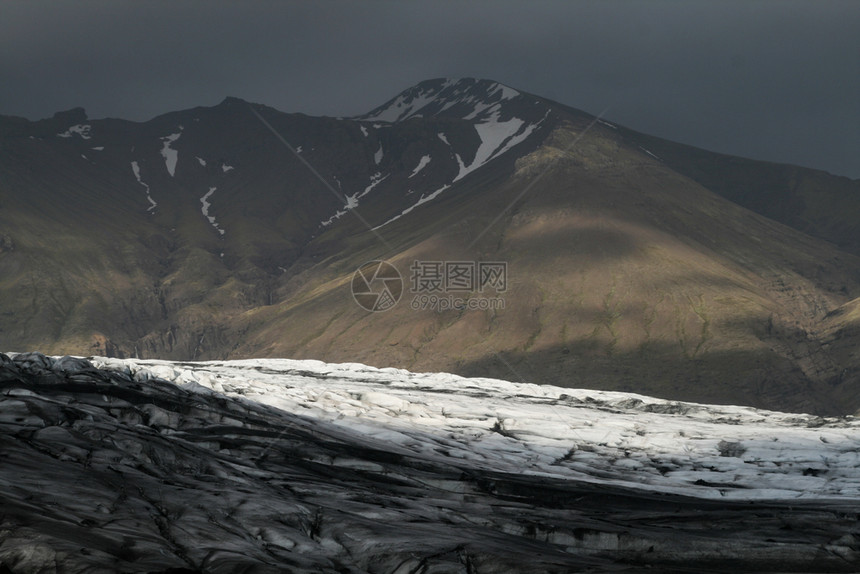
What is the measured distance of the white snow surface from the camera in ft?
244

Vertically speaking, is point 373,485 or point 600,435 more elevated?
point 373,485

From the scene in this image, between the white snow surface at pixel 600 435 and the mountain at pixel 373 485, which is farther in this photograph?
the white snow surface at pixel 600 435

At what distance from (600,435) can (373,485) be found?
47543 mm

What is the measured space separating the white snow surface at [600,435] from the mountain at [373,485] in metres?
0.47

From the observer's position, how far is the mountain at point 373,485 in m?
35.2

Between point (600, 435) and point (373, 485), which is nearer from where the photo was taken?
point (373, 485)

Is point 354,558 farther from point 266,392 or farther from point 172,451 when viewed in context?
point 266,392

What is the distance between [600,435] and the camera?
96188 mm

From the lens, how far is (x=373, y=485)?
55.5 m

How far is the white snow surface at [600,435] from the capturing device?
244 ft

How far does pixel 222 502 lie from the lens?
1704 inches

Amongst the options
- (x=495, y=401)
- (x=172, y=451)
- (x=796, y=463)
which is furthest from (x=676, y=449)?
(x=172, y=451)

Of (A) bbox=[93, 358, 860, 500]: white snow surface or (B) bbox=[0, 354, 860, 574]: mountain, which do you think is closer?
(B) bbox=[0, 354, 860, 574]: mountain

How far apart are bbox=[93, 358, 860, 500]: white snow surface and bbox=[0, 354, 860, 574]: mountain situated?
467 millimetres
